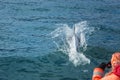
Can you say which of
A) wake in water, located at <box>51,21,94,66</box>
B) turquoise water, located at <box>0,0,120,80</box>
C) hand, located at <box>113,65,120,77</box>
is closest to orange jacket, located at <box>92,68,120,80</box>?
hand, located at <box>113,65,120,77</box>

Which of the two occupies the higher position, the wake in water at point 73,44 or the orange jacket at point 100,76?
the orange jacket at point 100,76

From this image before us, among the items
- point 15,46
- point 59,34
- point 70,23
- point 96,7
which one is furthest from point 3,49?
point 96,7

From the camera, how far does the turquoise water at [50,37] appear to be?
44.6 ft

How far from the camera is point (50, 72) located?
1342cm

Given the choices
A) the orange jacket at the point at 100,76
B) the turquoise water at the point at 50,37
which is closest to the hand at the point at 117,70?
the orange jacket at the point at 100,76

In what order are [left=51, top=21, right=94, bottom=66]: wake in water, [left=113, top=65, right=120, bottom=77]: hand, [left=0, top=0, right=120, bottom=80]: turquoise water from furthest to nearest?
[left=51, top=21, right=94, bottom=66]: wake in water < [left=0, top=0, right=120, bottom=80]: turquoise water < [left=113, top=65, right=120, bottom=77]: hand

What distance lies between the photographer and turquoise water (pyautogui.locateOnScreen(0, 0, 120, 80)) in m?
13.6

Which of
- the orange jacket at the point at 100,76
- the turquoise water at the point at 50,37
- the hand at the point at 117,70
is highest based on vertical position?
the hand at the point at 117,70

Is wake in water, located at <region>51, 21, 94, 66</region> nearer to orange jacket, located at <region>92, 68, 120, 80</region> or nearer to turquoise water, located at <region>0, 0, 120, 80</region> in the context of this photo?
turquoise water, located at <region>0, 0, 120, 80</region>

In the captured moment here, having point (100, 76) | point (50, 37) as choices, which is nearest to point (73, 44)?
point (50, 37)

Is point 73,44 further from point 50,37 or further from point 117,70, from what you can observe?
point 117,70

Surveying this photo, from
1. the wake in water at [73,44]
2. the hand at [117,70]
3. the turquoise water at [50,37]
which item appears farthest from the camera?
the wake in water at [73,44]

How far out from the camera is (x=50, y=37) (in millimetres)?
18703

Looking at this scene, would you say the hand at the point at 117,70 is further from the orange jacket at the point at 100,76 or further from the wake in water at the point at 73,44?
the wake in water at the point at 73,44
